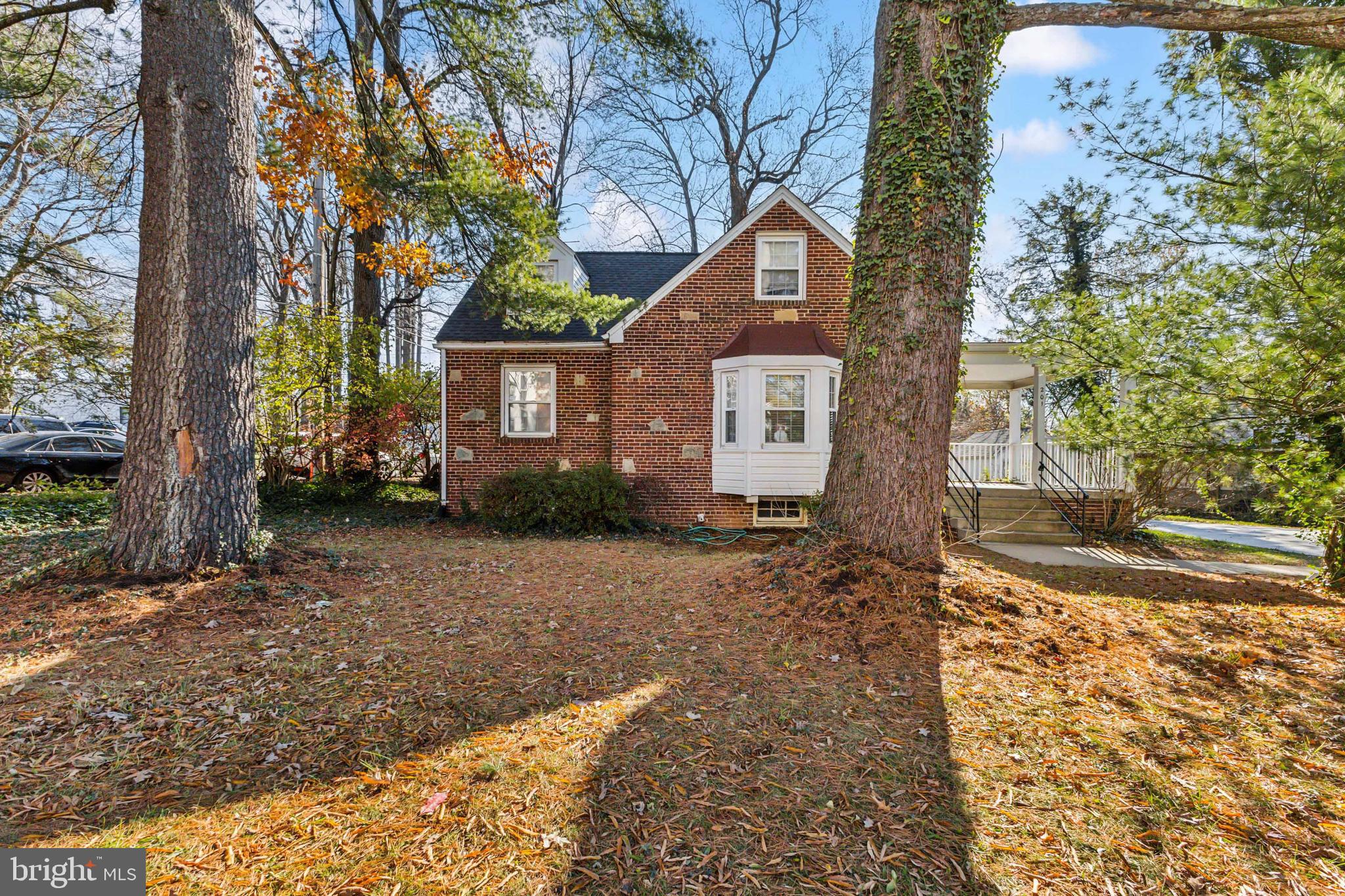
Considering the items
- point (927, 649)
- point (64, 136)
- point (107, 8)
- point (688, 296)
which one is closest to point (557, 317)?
point (688, 296)

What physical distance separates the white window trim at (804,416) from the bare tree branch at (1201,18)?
229 inches

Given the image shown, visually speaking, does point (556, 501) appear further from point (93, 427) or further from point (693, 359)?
point (93, 427)

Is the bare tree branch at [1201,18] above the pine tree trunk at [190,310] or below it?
above

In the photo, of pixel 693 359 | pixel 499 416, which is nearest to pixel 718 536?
pixel 693 359

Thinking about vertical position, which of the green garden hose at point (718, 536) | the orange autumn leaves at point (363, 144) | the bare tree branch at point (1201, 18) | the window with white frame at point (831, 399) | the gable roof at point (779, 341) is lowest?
the green garden hose at point (718, 536)

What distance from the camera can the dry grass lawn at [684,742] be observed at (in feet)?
6.26

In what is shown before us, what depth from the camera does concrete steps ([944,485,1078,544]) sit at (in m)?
10.3

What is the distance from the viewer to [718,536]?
10.1m

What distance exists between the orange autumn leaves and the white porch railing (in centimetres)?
995

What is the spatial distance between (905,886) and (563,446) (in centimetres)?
981

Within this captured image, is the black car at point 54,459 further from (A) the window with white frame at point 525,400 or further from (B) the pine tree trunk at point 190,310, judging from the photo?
(B) the pine tree trunk at point 190,310

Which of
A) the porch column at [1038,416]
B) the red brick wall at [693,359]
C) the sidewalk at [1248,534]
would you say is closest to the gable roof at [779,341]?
the red brick wall at [693,359]

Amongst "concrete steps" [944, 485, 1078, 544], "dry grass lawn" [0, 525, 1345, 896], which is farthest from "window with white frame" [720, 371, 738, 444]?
"dry grass lawn" [0, 525, 1345, 896]

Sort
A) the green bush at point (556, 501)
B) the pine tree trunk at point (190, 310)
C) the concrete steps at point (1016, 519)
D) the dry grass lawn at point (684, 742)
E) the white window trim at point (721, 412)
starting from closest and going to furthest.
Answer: the dry grass lawn at point (684, 742) < the pine tree trunk at point (190, 310) < the green bush at point (556, 501) < the white window trim at point (721, 412) < the concrete steps at point (1016, 519)
